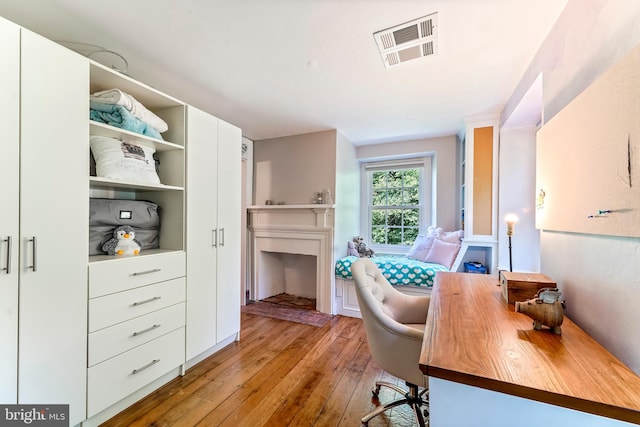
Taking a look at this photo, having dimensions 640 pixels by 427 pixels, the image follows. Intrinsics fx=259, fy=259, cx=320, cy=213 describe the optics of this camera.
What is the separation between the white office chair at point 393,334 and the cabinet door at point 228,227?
1.28 meters

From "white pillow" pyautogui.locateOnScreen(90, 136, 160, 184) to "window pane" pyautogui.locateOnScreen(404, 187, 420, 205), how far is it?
11.2ft

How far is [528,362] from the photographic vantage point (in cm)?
78

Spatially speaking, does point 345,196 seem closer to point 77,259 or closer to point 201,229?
point 201,229

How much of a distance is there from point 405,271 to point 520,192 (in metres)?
1.39

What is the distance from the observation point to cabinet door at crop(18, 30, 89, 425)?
1.21 m

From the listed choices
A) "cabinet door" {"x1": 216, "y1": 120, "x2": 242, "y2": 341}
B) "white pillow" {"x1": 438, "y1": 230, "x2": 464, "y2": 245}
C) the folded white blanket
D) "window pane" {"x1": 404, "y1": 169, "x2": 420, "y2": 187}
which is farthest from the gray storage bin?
"window pane" {"x1": 404, "y1": 169, "x2": 420, "y2": 187}

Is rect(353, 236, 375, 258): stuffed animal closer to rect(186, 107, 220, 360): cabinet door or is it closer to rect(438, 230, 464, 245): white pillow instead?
rect(438, 230, 464, 245): white pillow

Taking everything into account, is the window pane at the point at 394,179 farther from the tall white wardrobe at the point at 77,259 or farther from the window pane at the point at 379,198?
the tall white wardrobe at the point at 77,259

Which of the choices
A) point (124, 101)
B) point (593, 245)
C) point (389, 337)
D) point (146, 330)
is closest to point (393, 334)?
point (389, 337)

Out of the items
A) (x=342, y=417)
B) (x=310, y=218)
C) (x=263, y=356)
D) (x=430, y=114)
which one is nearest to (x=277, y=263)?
(x=310, y=218)

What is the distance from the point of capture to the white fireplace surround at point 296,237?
10.7ft

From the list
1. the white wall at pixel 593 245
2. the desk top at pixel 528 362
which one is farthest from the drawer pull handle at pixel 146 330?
the white wall at pixel 593 245

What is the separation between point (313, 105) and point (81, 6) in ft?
5.69

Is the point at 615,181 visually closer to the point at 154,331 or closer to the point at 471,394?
the point at 471,394
